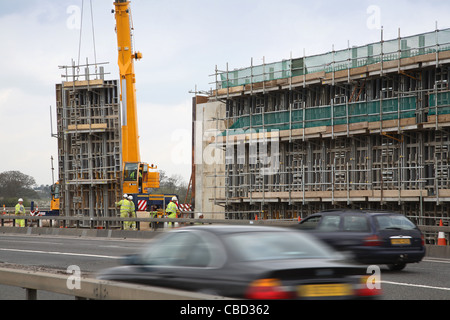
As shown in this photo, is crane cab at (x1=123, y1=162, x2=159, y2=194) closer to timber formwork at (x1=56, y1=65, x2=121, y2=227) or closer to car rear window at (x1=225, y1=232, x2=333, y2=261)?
timber formwork at (x1=56, y1=65, x2=121, y2=227)

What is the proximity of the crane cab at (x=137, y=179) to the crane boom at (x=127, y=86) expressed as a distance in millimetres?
465

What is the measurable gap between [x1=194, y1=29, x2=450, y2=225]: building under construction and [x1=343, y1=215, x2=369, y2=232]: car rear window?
47.5 feet

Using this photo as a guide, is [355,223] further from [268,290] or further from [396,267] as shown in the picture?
[268,290]

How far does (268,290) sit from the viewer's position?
7.10m

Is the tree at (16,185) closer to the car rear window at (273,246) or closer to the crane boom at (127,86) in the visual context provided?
the crane boom at (127,86)

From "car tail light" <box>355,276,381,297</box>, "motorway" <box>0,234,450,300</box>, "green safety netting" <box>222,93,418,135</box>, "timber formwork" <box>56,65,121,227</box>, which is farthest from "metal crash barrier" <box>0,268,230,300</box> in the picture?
"timber formwork" <box>56,65,121,227</box>

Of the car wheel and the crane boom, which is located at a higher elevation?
the crane boom

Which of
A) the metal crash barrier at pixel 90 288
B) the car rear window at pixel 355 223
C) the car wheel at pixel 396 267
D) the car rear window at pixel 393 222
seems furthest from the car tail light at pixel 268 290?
the car wheel at pixel 396 267

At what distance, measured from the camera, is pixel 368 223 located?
1555 centimetres

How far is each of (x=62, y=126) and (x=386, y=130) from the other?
20.4 m

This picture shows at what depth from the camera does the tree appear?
370 ft

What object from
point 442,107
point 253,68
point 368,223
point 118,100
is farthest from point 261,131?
point 368,223

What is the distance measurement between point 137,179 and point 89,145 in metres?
6.07

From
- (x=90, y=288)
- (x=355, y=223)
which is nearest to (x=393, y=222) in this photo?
Answer: (x=355, y=223)
